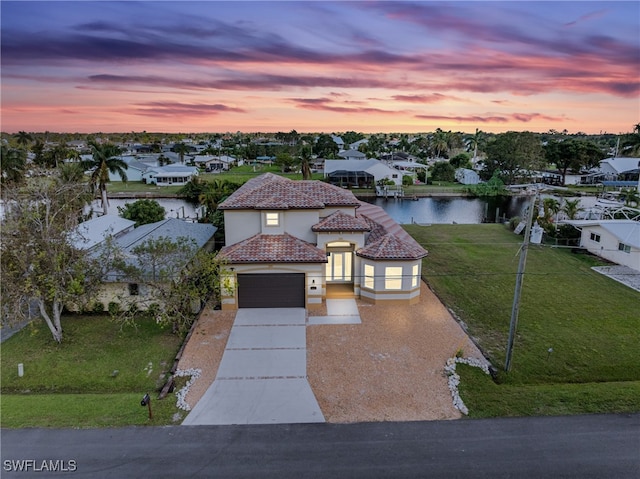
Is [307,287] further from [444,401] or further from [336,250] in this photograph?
[444,401]

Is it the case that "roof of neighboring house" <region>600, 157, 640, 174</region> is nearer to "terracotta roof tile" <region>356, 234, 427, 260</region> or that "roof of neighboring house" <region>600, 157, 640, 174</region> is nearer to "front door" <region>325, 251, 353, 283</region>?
"terracotta roof tile" <region>356, 234, 427, 260</region>

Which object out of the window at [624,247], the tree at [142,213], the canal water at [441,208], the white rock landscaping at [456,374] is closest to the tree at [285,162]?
the canal water at [441,208]

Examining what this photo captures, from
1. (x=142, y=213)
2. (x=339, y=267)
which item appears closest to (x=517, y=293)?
(x=339, y=267)

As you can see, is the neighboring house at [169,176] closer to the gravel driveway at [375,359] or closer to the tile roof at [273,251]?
the tile roof at [273,251]

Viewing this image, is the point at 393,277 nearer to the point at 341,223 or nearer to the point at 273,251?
the point at 341,223

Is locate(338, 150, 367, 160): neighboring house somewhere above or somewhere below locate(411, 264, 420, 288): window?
above

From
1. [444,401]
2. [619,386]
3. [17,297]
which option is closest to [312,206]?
[444,401]

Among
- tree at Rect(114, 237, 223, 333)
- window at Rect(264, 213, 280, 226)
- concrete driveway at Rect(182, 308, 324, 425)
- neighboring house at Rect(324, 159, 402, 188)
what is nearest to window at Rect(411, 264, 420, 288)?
concrete driveway at Rect(182, 308, 324, 425)
